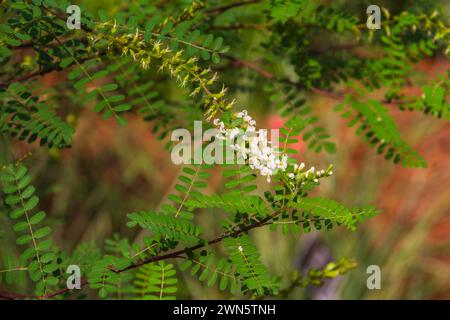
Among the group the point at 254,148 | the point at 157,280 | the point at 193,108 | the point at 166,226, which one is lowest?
Result: the point at 157,280

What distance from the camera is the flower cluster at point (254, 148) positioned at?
1.19 meters

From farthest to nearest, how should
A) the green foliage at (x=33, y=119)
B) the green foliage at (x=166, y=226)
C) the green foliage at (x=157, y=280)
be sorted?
the green foliage at (x=33, y=119)
the green foliage at (x=157, y=280)
the green foliage at (x=166, y=226)

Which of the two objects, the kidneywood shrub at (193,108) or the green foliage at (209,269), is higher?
the kidneywood shrub at (193,108)

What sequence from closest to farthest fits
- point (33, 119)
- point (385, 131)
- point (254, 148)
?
point (254, 148) → point (33, 119) → point (385, 131)

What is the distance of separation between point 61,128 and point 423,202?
3.54m

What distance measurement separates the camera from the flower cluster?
1.19 m

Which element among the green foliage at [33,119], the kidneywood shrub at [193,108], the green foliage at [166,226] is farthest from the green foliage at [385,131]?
the green foliage at [33,119]

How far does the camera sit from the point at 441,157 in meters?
4.84

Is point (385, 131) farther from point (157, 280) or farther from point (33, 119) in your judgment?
point (33, 119)

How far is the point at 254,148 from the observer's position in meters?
1.20

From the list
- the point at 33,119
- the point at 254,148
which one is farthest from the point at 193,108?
the point at 254,148

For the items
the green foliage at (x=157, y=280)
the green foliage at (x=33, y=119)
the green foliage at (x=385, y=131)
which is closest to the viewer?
the green foliage at (x=157, y=280)

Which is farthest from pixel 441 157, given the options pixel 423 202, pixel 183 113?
pixel 183 113

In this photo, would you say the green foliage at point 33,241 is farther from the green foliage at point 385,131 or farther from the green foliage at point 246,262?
the green foliage at point 385,131
